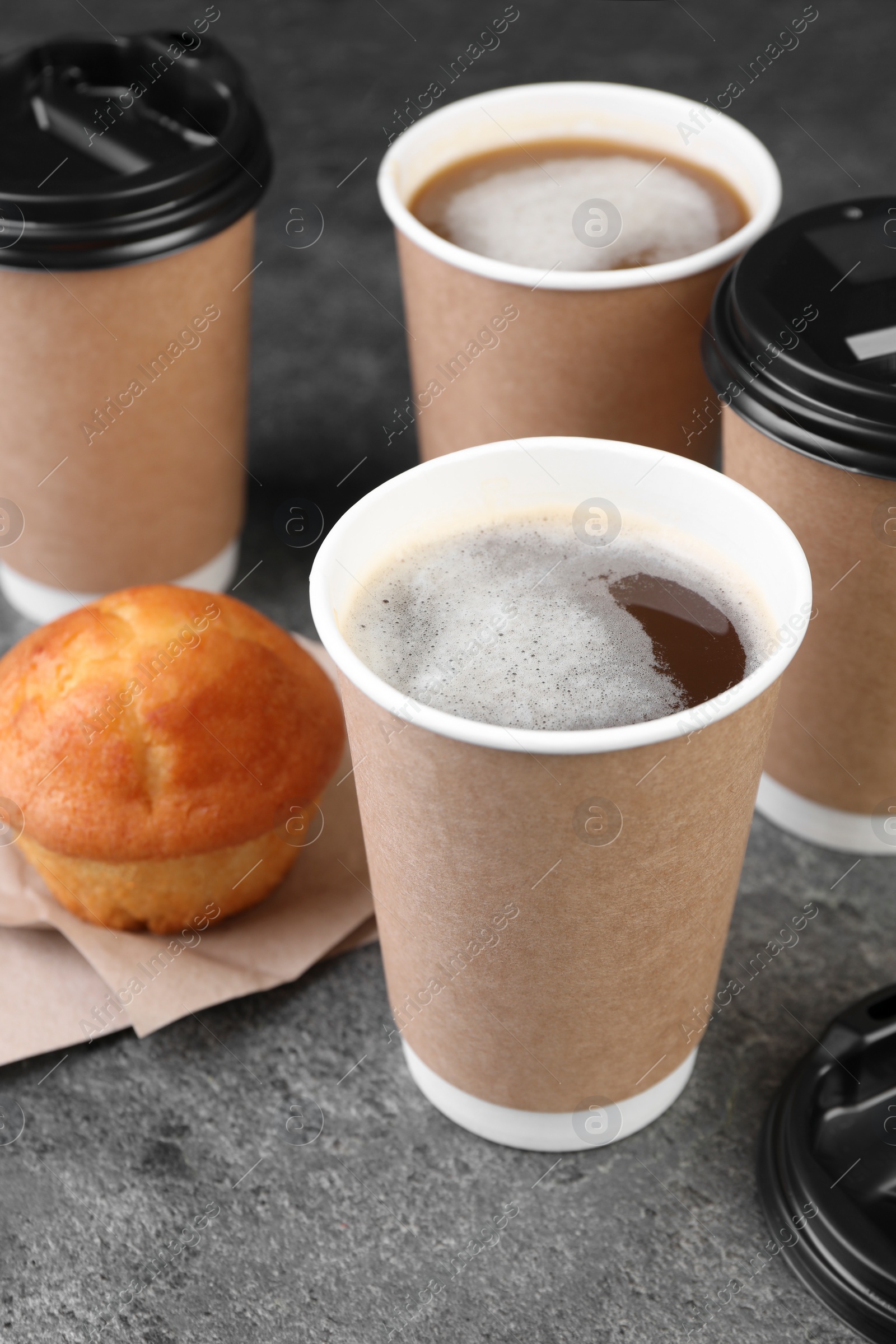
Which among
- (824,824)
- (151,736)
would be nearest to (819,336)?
(824,824)

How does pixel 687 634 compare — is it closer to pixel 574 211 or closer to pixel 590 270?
pixel 590 270

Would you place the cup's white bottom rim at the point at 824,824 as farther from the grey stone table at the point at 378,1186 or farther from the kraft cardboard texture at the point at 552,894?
the kraft cardboard texture at the point at 552,894

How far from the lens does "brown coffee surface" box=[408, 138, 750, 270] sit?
3.96ft

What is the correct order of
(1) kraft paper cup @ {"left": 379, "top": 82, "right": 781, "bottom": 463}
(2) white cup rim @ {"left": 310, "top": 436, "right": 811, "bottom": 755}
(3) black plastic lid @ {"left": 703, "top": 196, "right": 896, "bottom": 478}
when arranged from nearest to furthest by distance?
(2) white cup rim @ {"left": 310, "top": 436, "right": 811, "bottom": 755}, (3) black plastic lid @ {"left": 703, "top": 196, "right": 896, "bottom": 478}, (1) kraft paper cup @ {"left": 379, "top": 82, "right": 781, "bottom": 463}

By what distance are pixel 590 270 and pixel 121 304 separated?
15.7 inches

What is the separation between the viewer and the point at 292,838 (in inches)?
43.1

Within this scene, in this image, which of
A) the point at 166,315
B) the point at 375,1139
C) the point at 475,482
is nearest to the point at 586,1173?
the point at 375,1139

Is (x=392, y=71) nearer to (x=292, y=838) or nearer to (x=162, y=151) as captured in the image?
(x=162, y=151)

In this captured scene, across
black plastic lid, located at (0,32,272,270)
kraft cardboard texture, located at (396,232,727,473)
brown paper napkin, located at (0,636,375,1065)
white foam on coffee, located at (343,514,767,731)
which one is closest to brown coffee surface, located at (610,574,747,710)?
white foam on coffee, located at (343,514,767,731)

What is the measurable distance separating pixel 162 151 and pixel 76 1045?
29.7 inches

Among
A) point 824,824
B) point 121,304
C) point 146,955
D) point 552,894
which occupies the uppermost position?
point 121,304

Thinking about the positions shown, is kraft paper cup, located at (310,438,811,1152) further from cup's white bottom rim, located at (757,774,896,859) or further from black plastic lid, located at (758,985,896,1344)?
cup's white bottom rim, located at (757,774,896,859)

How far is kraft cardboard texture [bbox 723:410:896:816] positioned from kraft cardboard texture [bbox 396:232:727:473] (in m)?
0.13

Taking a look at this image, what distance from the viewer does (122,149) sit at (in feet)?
4.04
